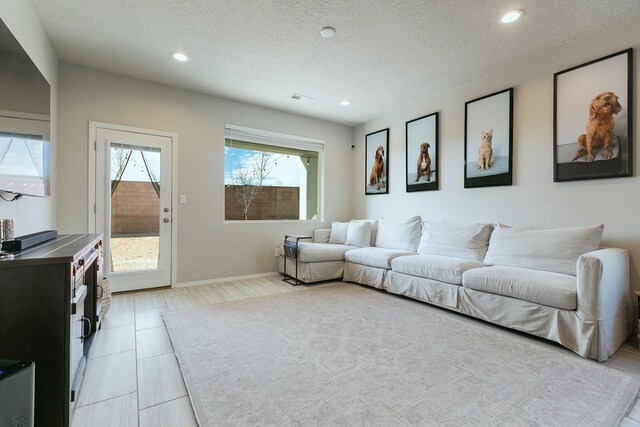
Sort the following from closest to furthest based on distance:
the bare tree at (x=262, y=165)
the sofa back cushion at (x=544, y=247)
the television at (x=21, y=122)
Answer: the television at (x=21, y=122) → the sofa back cushion at (x=544, y=247) → the bare tree at (x=262, y=165)

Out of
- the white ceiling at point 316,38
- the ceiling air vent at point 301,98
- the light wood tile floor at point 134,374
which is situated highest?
the ceiling air vent at point 301,98

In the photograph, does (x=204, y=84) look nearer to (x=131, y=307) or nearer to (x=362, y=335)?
(x=131, y=307)

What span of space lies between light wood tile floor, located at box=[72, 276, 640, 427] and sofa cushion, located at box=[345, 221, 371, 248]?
7.29ft

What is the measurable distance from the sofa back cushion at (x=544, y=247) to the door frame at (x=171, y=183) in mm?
3711

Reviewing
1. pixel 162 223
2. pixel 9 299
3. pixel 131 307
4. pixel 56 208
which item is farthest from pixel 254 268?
pixel 9 299

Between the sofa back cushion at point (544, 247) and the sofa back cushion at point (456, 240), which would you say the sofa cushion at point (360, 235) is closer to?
the sofa back cushion at point (456, 240)

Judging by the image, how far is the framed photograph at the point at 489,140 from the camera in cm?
326

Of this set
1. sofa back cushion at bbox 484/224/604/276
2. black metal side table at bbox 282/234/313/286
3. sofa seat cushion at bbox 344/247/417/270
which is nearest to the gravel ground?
black metal side table at bbox 282/234/313/286

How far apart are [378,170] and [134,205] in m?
3.58

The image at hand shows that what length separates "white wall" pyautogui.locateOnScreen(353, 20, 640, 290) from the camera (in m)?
2.49

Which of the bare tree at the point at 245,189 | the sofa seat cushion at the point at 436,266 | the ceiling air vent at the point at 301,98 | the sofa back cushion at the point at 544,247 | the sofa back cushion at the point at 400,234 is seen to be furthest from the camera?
the bare tree at the point at 245,189

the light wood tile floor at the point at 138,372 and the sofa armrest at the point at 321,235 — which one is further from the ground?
the sofa armrest at the point at 321,235

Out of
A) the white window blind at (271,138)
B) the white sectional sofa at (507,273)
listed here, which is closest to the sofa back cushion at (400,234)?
the white sectional sofa at (507,273)

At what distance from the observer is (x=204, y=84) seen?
369cm
